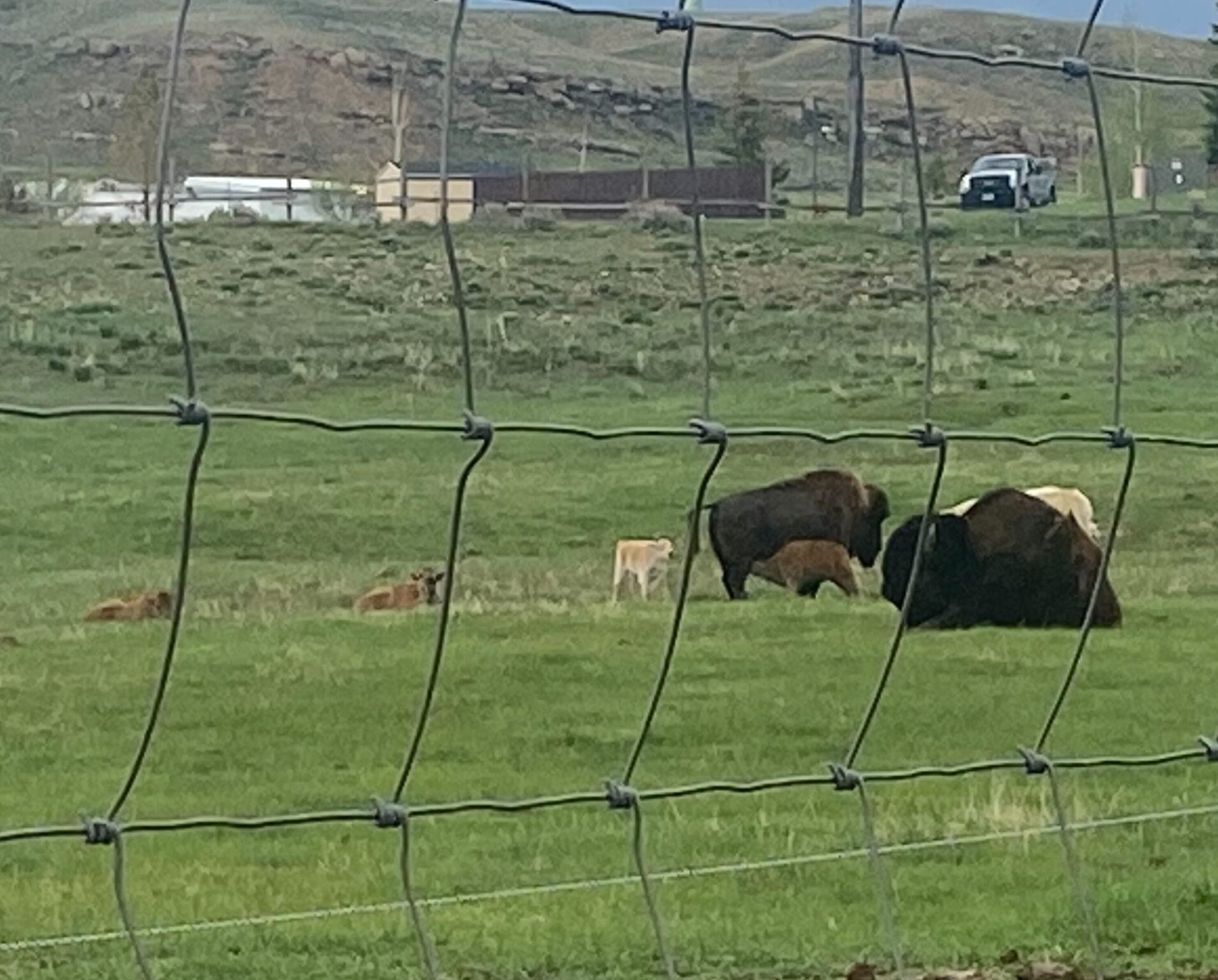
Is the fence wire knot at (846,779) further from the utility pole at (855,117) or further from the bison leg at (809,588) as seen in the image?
the bison leg at (809,588)

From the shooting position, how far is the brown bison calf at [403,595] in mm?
9883

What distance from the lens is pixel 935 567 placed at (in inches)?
373

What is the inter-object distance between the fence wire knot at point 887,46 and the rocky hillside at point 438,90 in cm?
24

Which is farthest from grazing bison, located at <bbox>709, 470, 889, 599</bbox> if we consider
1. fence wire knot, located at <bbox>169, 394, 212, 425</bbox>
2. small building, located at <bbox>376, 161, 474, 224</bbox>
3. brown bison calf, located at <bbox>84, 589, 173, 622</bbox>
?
fence wire knot, located at <bbox>169, 394, 212, 425</bbox>

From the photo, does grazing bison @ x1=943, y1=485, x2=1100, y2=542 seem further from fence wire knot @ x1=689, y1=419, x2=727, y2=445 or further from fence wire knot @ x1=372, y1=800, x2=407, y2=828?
fence wire knot @ x1=372, y1=800, x2=407, y2=828

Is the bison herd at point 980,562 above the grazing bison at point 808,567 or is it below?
above

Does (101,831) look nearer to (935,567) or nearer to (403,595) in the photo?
(935,567)

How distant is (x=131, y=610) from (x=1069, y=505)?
→ 340 centimetres

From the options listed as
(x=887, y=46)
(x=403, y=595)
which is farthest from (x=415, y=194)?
(x=403, y=595)

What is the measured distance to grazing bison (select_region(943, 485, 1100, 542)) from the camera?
33.3ft

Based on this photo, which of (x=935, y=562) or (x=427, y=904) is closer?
(x=427, y=904)

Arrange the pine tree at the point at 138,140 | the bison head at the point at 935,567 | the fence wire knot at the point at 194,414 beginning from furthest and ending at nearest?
Answer: the bison head at the point at 935,567 < the pine tree at the point at 138,140 < the fence wire knot at the point at 194,414

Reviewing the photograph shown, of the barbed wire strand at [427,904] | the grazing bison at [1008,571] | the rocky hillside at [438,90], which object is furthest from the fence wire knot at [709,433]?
the grazing bison at [1008,571]

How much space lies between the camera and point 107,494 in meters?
11.3
